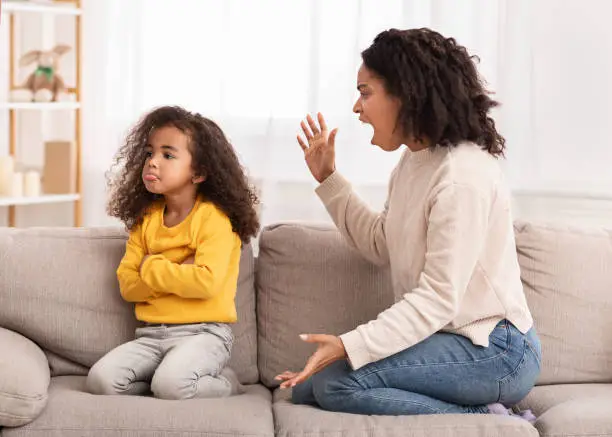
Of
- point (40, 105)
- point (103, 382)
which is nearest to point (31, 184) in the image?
point (40, 105)

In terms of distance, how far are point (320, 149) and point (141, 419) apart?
2.70 feet

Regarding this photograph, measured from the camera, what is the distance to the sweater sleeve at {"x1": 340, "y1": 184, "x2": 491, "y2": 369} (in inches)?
80.6

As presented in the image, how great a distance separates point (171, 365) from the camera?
7.18ft

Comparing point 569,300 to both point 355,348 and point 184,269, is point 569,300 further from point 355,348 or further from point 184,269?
point 184,269

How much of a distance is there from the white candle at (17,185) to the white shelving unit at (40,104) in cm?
2

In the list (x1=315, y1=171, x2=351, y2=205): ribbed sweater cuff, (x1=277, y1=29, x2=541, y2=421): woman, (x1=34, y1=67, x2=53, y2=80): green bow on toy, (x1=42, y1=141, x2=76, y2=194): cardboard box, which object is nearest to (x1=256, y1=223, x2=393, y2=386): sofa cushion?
(x1=315, y1=171, x2=351, y2=205): ribbed sweater cuff

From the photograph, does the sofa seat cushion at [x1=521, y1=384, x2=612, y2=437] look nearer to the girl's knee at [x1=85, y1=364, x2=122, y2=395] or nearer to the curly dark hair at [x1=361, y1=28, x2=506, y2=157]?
the curly dark hair at [x1=361, y1=28, x2=506, y2=157]

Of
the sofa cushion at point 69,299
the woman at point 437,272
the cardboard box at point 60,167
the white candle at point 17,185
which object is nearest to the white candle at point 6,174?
the white candle at point 17,185

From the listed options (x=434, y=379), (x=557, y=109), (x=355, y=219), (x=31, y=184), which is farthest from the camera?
(x=31, y=184)

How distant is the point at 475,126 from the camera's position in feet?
7.05

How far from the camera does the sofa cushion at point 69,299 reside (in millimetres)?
2375

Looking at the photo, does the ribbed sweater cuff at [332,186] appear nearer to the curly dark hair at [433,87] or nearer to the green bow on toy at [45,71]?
the curly dark hair at [433,87]

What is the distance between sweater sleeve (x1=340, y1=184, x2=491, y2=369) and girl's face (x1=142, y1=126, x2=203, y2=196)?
63 cm

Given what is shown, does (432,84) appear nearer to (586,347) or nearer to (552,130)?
(586,347)
